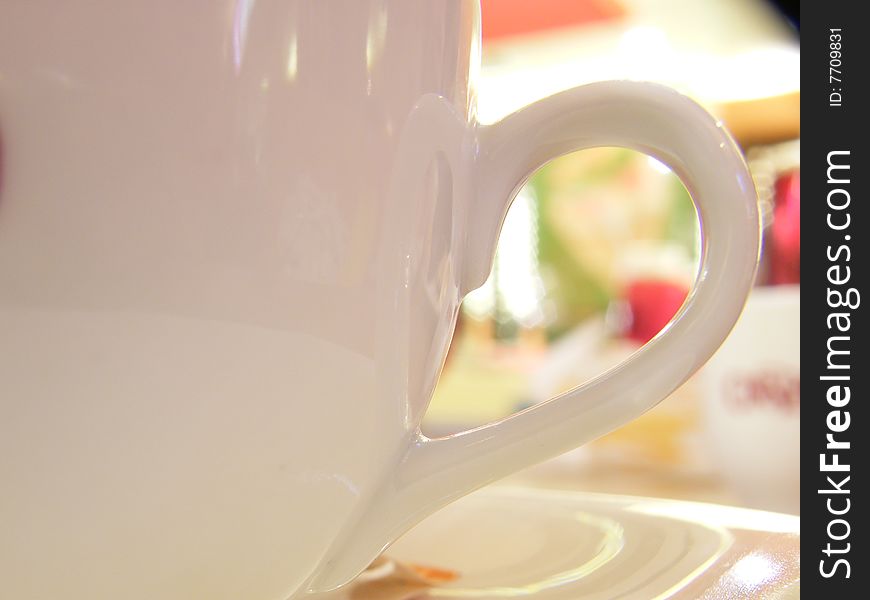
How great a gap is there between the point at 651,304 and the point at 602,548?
18.3 inches

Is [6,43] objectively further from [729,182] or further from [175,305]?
[729,182]

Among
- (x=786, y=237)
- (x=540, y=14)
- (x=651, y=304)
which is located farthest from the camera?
(x=540, y=14)

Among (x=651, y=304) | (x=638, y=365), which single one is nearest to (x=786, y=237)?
(x=651, y=304)

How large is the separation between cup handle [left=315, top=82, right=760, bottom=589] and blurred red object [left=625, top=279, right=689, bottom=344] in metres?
0.49

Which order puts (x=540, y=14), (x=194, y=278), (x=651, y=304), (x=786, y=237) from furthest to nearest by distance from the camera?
(x=540, y=14), (x=651, y=304), (x=786, y=237), (x=194, y=278)

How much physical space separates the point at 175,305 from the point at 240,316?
1cm

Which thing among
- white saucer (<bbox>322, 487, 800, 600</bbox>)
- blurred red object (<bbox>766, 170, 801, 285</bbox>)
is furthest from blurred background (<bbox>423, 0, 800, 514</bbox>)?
white saucer (<bbox>322, 487, 800, 600</bbox>)

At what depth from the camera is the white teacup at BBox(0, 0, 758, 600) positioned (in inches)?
6.1

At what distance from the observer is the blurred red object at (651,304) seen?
693 mm

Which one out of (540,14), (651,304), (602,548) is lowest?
(602,548)

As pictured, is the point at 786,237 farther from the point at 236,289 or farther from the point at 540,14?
the point at 540,14

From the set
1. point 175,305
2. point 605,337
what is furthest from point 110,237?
point 605,337

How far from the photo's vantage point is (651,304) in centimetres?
70
